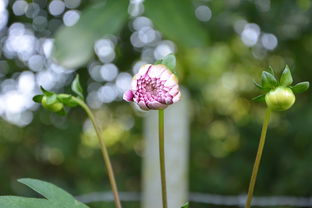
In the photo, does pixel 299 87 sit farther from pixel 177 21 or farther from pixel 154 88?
pixel 177 21

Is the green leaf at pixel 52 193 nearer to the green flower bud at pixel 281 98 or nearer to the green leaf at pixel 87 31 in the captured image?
the green flower bud at pixel 281 98

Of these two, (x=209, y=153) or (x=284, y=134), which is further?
(x=209, y=153)

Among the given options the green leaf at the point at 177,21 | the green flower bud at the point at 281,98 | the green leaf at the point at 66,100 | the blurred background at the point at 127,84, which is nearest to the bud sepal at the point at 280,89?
the green flower bud at the point at 281,98

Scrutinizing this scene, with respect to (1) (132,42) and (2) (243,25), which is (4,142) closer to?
(1) (132,42)

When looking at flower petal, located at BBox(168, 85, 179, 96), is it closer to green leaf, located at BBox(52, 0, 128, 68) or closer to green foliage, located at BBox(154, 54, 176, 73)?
green foliage, located at BBox(154, 54, 176, 73)

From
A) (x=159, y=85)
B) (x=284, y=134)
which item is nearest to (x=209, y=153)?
(x=284, y=134)

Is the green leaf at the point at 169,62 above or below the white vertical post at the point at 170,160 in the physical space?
above

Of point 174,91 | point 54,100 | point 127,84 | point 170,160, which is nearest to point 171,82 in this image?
point 174,91
